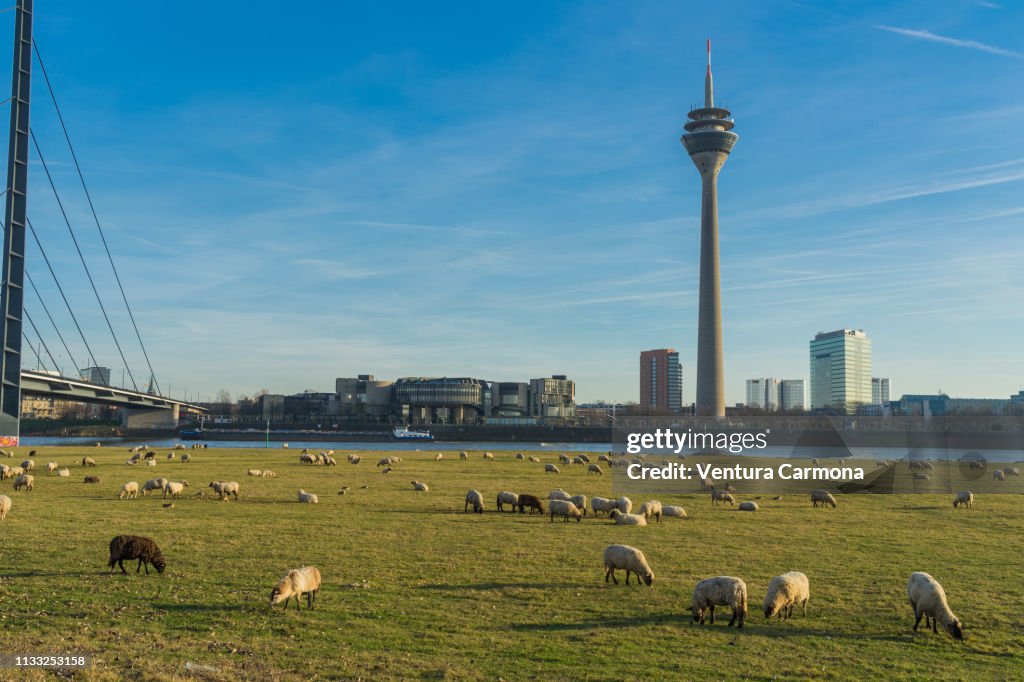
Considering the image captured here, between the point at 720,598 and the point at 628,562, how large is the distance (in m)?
3.00

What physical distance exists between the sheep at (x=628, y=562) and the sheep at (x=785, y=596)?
2773mm

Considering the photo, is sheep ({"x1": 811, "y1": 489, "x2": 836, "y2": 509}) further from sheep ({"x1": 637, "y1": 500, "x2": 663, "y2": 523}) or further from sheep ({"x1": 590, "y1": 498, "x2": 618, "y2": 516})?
sheep ({"x1": 590, "y1": 498, "x2": 618, "y2": 516})

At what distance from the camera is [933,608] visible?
44.2 ft

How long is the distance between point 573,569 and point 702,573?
2.86 meters

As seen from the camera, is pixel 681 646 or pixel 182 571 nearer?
pixel 681 646

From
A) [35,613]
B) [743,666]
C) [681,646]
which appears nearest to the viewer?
[743,666]

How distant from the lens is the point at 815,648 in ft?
40.7

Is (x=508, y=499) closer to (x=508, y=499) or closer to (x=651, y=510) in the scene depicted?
(x=508, y=499)

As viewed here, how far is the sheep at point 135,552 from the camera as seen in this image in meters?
16.2

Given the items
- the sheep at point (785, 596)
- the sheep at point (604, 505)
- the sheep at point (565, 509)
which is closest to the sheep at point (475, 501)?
the sheep at point (565, 509)

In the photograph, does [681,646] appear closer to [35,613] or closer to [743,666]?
[743,666]

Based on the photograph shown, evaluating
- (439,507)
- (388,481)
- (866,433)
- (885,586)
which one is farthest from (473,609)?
(866,433)

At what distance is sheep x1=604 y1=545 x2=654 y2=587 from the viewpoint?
53.3 ft

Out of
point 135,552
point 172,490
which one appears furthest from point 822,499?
point 135,552
